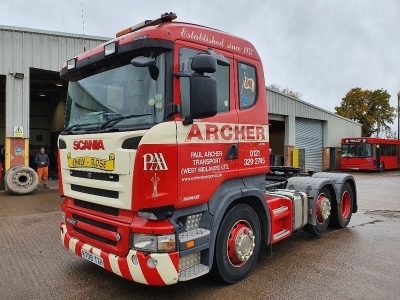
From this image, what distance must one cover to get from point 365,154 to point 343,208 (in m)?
22.1

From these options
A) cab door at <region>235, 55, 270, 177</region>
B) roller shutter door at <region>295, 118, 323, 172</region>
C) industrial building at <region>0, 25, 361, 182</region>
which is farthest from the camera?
roller shutter door at <region>295, 118, 323, 172</region>

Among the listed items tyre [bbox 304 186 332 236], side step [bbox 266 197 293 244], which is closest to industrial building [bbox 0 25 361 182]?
side step [bbox 266 197 293 244]

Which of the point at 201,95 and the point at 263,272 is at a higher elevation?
the point at 201,95

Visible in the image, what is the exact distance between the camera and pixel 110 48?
153 inches

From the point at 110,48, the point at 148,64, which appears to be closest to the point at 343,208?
the point at 148,64

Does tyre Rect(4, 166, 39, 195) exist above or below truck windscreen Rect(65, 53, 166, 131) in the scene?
below

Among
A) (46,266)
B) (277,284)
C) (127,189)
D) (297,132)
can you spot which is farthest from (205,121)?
(297,132)

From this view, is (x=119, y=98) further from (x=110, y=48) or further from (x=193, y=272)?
(x=193, y=272)

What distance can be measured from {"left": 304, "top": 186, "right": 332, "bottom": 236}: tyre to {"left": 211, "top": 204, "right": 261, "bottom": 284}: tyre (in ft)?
6.85

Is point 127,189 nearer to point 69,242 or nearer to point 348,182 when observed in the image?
point 69,242

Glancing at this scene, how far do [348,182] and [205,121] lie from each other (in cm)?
482

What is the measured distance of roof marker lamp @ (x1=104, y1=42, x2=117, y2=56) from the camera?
383 centimetres

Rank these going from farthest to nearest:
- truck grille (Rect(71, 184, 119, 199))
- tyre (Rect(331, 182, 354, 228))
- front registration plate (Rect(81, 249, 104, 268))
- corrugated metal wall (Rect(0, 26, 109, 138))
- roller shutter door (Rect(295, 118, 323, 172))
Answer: roller shutter door (Rect(295, 118, 323, 172)), corrugated metal wall (Rect(0, 26, 109, 138)), tyre (Rect(331, 182, 354, 228)), front registration plate (Rect(81, 249, 104, 268)), truck grille (Rect(71, 184, 119, 199))

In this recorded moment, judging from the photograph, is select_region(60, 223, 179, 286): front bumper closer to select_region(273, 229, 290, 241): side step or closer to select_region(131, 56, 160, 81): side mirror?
select_region(131, 56, 160, 81): side mirror
